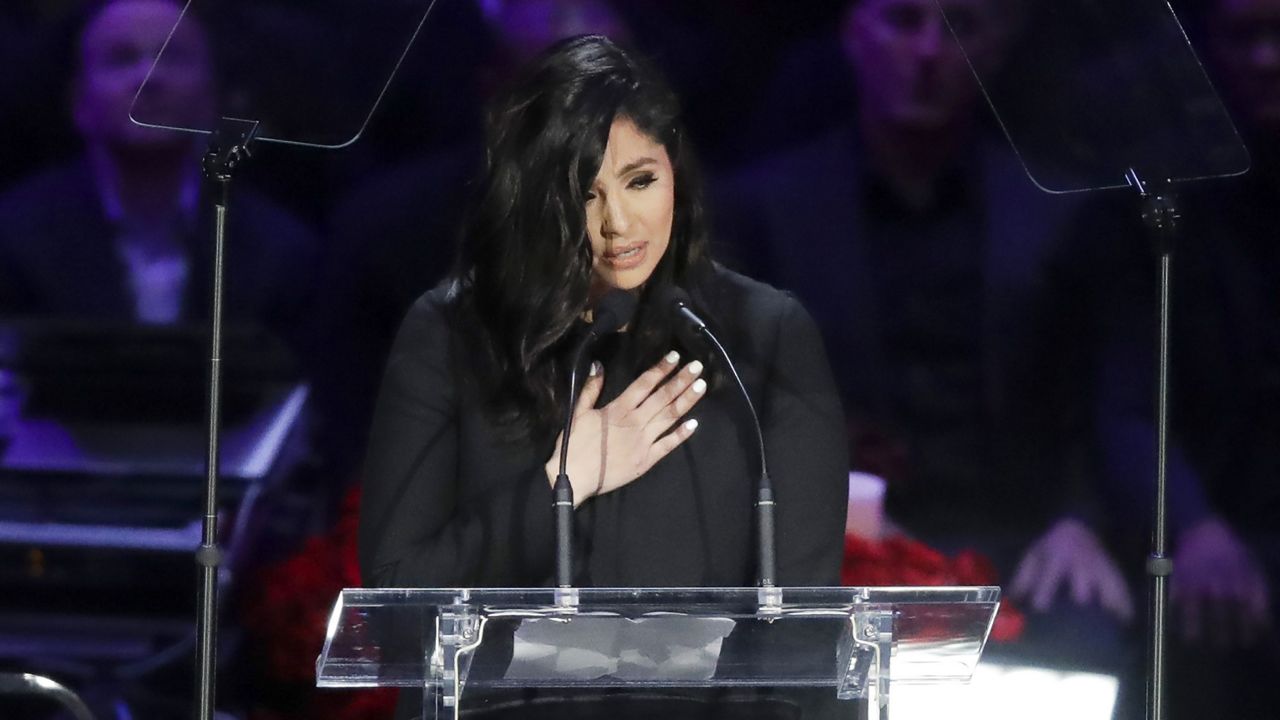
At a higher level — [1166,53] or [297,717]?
[1166,53]

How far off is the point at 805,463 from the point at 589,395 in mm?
321

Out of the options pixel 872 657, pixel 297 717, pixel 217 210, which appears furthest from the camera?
pixel 297 717

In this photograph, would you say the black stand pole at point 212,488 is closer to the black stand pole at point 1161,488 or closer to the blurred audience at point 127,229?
the black stand pole at point 1161,488

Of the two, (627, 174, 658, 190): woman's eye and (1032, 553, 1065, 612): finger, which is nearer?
(627, 174, 658, 190): woman's eye

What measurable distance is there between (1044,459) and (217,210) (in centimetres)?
214

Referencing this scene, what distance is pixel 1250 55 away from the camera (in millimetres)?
4020

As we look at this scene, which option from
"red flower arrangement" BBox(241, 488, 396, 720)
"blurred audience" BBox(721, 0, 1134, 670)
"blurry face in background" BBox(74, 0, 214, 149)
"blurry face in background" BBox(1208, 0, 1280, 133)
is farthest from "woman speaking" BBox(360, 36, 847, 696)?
"blurry face in background" BBox(1208, 0, 1280, 133)

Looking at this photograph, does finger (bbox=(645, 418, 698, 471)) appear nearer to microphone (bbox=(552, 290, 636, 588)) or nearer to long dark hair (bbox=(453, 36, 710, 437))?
long dark hair (bbox=(453, 36, 710, 437))

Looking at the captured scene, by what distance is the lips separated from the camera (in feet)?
8.70

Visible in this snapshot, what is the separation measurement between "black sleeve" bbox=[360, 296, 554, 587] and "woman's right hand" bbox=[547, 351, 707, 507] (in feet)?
0.25

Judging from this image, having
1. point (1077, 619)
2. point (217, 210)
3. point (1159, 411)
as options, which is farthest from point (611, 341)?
point (1077, 619)

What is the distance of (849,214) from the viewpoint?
3.97 meters

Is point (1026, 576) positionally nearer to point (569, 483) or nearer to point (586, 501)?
point (586, 501)

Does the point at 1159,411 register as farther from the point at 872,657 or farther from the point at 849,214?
the point at 849,214
